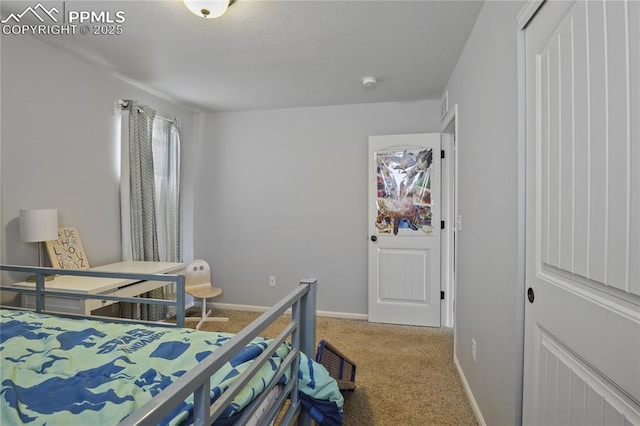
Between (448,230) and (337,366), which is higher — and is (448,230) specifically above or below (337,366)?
above

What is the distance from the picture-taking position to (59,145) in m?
2.44

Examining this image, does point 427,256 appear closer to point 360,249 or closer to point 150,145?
point 360,249

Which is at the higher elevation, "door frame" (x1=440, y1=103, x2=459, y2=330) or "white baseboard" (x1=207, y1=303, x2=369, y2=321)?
"door frame" (x1=440, y1=103, x2=459, y2=330)

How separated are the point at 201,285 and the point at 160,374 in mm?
2601

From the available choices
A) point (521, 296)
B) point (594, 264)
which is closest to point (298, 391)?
point (521, 296)

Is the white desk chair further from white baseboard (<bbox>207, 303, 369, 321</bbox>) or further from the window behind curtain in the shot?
white baseboard (<bbox>207, 303, 369, 321</bbox>)

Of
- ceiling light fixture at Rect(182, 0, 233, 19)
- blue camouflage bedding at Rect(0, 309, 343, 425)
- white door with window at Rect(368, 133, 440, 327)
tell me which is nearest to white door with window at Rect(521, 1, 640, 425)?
blue camouflage bedding at Rect(0, 309, 343, 425)

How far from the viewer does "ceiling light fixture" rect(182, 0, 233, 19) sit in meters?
1.73

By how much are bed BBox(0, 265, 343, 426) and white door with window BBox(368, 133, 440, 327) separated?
83.3 inches

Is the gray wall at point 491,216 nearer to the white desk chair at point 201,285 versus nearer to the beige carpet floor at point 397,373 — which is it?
the beige carpet floor at point 397,373

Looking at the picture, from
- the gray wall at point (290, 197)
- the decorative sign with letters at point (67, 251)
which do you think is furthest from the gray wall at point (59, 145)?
the gray wall at point (290, 197)

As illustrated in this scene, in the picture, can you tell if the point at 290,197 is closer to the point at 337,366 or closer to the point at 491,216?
the point at 337,366

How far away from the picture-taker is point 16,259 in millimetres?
A: 2193

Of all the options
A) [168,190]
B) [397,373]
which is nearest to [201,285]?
[168,190]
